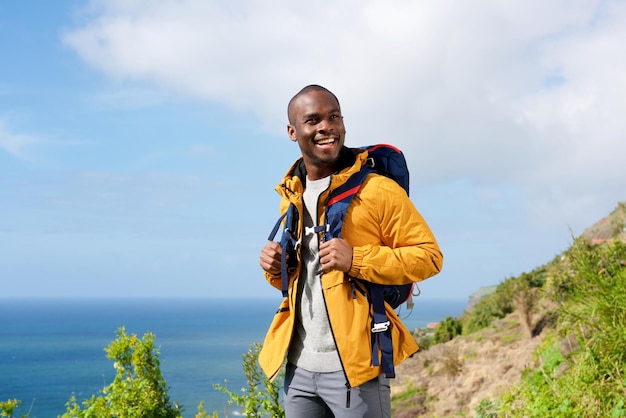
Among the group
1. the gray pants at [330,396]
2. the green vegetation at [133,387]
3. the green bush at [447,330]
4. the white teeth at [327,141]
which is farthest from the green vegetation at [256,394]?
the green bush at [447,330]

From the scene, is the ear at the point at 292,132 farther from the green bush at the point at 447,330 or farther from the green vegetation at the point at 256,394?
the green bush at the point at 447,330

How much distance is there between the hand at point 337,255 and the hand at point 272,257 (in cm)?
24

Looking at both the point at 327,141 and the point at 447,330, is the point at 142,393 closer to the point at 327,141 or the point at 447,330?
the point at 327,141

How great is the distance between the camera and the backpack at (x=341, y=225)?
2262mm

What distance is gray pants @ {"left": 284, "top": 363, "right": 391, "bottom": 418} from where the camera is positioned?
88.6 inches

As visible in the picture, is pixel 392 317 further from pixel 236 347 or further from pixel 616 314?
pixel 236 347

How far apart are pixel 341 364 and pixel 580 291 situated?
316 centimetres

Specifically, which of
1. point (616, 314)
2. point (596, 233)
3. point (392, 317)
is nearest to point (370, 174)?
point (392, 317)

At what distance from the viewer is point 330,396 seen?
90.2 inches

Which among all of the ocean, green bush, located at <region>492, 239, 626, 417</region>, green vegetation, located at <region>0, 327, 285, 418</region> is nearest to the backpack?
green vegetation, located at <region>0, 327, 285, 418</region>

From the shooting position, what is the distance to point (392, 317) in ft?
7.69

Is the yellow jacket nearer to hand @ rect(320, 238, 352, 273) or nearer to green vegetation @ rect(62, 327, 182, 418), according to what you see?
hand @ rect(320, 238, 352, 273)

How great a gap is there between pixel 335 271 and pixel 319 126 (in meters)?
0.53

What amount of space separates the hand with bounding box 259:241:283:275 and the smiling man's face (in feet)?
1.15
